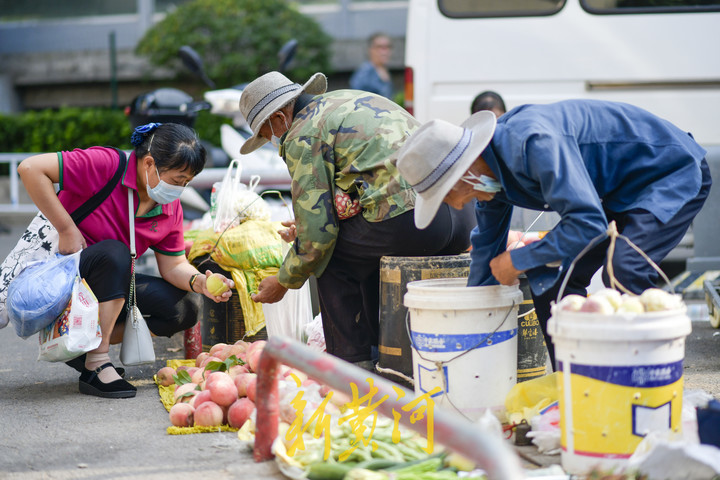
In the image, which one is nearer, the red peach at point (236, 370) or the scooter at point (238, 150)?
the red peach at point (236, 370)

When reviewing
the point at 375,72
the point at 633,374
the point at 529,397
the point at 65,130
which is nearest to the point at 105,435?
the point at 529,397

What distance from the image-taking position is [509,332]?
3287mm

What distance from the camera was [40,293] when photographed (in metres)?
3.88

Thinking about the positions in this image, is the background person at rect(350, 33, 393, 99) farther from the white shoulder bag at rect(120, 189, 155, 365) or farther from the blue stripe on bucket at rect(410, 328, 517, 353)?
the blue stripe on bucket at rect(410, 328, 517, 353)

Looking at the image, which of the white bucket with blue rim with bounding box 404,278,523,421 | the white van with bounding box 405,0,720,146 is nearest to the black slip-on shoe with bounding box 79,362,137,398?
the white bucket with blue rim with bounding box 404,278,523,421

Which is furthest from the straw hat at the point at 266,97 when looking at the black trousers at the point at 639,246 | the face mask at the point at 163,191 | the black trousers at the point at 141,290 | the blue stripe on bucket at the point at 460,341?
the black trousers at the point at 639,246

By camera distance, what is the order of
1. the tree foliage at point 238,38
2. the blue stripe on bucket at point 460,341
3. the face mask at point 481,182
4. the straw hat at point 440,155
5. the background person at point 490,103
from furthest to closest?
the tree foliage at point 238,38, the background person at point 490,103, the blue stripe on bucket at point 460,341, the face mask at point 481,182, the straw hat at point 440,155

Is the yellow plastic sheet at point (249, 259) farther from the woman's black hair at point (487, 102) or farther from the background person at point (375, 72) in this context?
the background person at point (375, 72)

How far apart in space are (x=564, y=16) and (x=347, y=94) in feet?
10.2

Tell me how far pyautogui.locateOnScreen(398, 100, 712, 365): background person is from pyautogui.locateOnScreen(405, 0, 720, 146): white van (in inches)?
129

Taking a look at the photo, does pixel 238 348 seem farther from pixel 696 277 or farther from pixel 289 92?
pixel 696 277

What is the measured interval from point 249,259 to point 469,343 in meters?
1.83

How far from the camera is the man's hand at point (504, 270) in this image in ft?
10.1

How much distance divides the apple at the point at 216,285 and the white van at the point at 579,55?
2.92 m
